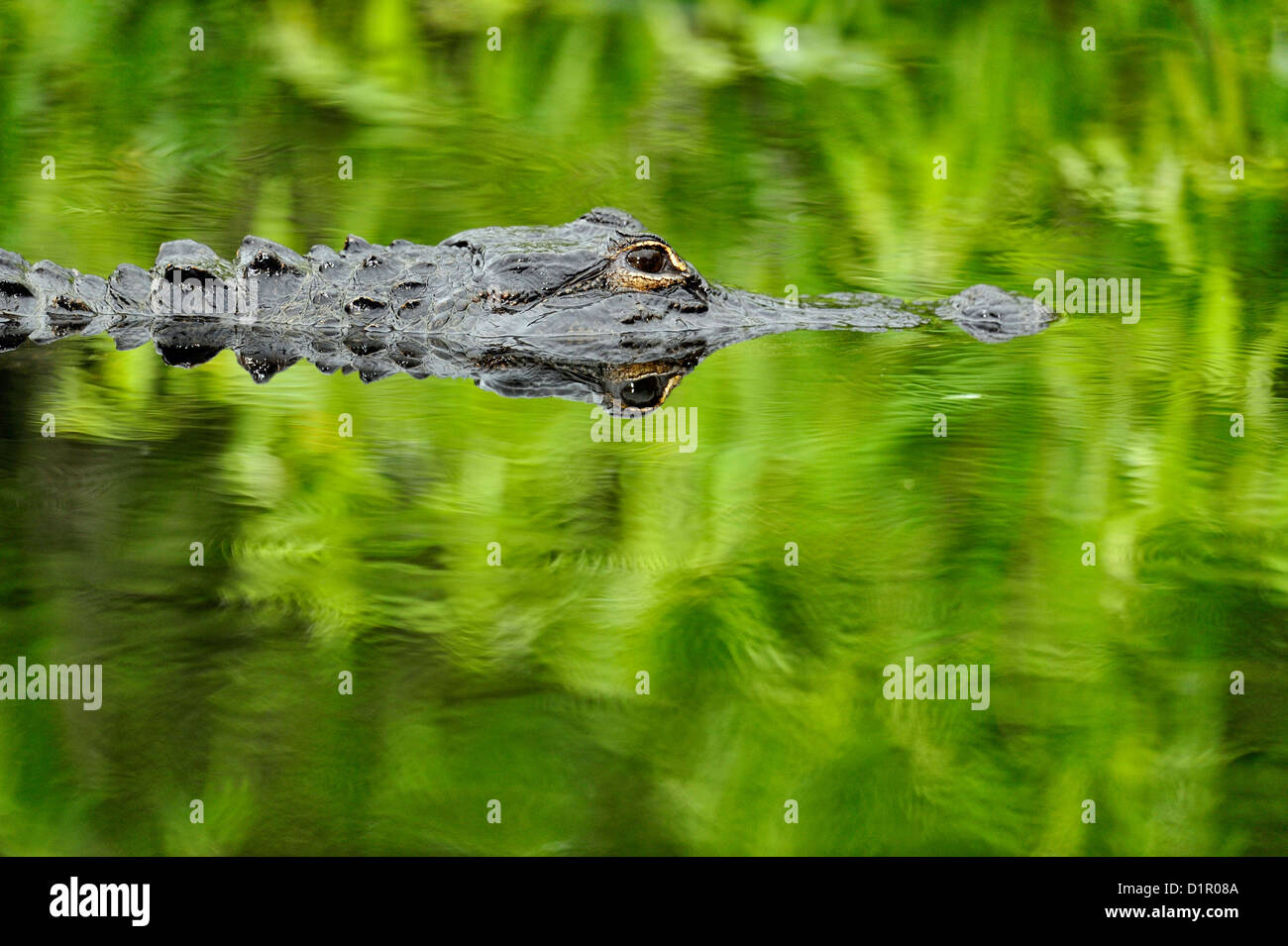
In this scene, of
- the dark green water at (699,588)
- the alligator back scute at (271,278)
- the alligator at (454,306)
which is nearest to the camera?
the dark green water at (699,588)

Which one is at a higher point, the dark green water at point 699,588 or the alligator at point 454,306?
the alligator at point 454,306

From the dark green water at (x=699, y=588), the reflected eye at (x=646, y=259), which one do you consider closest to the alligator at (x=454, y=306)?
the reflected eye at (x=646, y=259)

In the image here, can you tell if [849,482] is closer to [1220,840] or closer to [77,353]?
[1220,840]

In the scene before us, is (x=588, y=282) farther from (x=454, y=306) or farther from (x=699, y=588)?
(x=699, y=588)

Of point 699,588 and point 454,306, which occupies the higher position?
point 454,306

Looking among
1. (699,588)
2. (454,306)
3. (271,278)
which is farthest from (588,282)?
(699,588)

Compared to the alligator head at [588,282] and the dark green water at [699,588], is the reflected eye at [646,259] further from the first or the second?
the dark green water at [699,588]

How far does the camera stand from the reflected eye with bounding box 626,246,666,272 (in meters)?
4.94

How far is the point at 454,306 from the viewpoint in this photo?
199 inches

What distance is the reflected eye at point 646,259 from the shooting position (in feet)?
16.2

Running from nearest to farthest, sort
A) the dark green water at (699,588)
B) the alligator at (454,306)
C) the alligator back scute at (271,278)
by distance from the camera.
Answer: the dark green water at (699,588) → the alligator at (454,306) → the alligator back scute at (271,278)

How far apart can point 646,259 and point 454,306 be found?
766 mm

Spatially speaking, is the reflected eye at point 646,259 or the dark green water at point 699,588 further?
the reflected eye at point 646,259

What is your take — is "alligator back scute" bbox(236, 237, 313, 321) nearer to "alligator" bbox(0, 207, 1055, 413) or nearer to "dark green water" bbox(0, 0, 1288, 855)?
"alligator" bbox(0, 207, 1055, 413)
